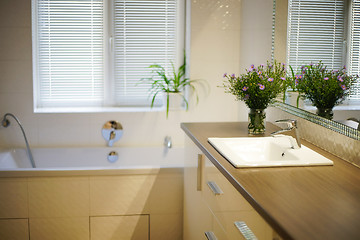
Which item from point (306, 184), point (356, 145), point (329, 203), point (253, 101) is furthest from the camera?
point (253, 101)

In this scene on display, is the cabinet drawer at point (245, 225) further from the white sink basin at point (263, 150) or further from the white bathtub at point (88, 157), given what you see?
the white bathtub at point (88, 157)

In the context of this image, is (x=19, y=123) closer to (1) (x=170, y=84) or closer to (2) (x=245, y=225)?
(1) (x=170, y=84)

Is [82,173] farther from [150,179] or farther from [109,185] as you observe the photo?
[150,179]

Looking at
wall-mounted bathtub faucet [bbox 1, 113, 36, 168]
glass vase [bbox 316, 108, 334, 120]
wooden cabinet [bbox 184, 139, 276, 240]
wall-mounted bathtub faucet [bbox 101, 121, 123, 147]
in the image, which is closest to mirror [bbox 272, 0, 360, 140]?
glass vase [bbox 316, 108, 334, 120]

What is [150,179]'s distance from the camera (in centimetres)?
313

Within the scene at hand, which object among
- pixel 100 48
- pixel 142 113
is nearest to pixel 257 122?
pixel 142 113

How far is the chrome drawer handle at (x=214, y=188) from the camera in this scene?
6.48 feet

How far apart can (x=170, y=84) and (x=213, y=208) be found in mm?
2183

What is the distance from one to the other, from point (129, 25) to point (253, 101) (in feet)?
6.24

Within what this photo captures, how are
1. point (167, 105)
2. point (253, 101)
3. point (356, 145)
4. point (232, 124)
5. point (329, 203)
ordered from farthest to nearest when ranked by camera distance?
1. point (167, 105)
2. point (232, 124)
3. point (253, 101)
4. point (356, 145)
5. point (329, 203)

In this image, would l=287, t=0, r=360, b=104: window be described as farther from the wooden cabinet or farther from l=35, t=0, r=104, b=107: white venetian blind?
l=35, t=0, r=104, b=107: white venetian blind

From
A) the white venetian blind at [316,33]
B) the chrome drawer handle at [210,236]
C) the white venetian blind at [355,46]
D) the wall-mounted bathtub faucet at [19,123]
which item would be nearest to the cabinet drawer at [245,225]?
the chrome drawer handle at [210,236]

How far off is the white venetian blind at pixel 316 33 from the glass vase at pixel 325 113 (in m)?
0.20

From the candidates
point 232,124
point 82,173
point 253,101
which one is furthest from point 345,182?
point 82,173
